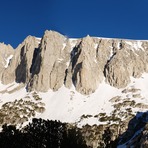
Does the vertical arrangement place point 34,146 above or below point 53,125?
below

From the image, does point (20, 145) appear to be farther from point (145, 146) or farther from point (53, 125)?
point (145, 146)

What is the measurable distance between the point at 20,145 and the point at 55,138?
49.4 feet

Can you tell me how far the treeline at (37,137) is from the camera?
113875 mm

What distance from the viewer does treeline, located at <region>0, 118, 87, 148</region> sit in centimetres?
11388

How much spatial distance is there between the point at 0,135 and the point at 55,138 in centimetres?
2016

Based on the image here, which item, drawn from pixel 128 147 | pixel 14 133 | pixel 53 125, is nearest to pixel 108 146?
pixel 128 147

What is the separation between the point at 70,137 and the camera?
136125 mm

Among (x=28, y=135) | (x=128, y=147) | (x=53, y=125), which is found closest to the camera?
(x=28, y=135)

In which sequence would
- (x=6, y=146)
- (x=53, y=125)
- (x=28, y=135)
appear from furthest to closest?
(x=53, y=125), (x=28, y=135), (x=6, y=146)

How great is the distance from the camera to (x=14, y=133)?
118m

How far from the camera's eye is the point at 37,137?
119 m

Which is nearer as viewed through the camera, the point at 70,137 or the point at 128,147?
the point at 70,137

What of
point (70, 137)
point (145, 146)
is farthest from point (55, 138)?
point (145, 146)

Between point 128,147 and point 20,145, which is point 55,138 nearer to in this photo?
point 20,145
